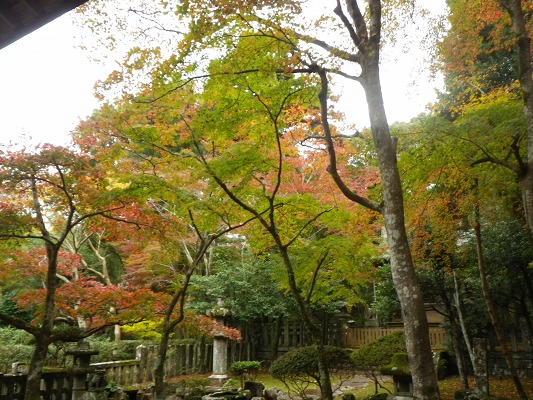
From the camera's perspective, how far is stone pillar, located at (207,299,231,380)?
41.0 feet

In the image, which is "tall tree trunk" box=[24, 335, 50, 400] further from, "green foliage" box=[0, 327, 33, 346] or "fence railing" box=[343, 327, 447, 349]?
"fence railing" box=[343, 327, 447, 349]

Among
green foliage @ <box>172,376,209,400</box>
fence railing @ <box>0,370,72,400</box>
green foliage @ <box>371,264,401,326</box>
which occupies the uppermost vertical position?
green foliage @ <box>371,264,401,326</box>

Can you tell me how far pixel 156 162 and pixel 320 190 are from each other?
20.7 ft

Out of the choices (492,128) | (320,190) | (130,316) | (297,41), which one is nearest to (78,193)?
(130,316)

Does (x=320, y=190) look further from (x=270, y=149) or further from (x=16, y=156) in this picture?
(x=16, y=156)

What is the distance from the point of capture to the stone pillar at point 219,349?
1249 centimetres

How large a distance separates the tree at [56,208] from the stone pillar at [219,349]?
523cm

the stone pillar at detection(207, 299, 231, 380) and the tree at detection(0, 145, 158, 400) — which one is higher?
the tree at detection(0, 145, 158, 400)

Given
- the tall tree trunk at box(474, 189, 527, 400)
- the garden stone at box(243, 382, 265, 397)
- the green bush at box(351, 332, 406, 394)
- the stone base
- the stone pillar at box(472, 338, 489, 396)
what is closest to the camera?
the tall tree trunk at box(474, 189, 527, 400)

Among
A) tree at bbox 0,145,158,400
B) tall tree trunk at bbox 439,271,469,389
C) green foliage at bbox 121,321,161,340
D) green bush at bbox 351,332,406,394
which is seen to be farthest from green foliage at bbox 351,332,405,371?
green foliage at bbox 121,321,161,340

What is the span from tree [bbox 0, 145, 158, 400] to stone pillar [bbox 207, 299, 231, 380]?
5234mm

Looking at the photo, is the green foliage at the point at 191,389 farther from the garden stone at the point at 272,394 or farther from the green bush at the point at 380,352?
the green bush at the point at 380,352

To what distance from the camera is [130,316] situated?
7484mm

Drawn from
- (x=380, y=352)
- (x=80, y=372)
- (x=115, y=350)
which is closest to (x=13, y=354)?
(x=115, y=350)
